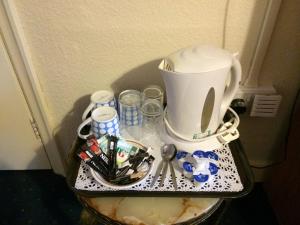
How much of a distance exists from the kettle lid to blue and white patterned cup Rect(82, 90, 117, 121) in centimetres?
26

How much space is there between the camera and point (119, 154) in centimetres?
73

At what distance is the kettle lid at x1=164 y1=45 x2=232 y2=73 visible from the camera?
640mm

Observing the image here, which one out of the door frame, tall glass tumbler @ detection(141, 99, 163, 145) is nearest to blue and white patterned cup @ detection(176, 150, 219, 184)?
tall glass tumbler @ detection(141, 99, 163, 145)

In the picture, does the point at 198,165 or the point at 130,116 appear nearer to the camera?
the point at 198,165

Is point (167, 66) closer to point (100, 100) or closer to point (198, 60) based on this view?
point (198, 60)

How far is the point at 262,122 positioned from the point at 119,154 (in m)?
0.63

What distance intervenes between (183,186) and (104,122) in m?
0.27

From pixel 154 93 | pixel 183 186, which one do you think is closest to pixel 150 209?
pixel 183 186

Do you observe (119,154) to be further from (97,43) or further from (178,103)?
(97,43)

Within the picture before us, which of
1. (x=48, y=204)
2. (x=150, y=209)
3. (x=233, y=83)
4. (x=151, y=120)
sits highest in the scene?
(x=233, y=83)

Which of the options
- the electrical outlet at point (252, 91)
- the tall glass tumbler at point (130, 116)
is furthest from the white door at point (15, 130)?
the electrical outlet at point (252, 91)

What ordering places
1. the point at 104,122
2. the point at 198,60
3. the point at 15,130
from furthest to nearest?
the point at 15,130
the point at 104,122
the point at 198,60

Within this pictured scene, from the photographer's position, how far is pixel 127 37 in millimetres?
833

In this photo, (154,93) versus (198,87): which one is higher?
(198,87)
